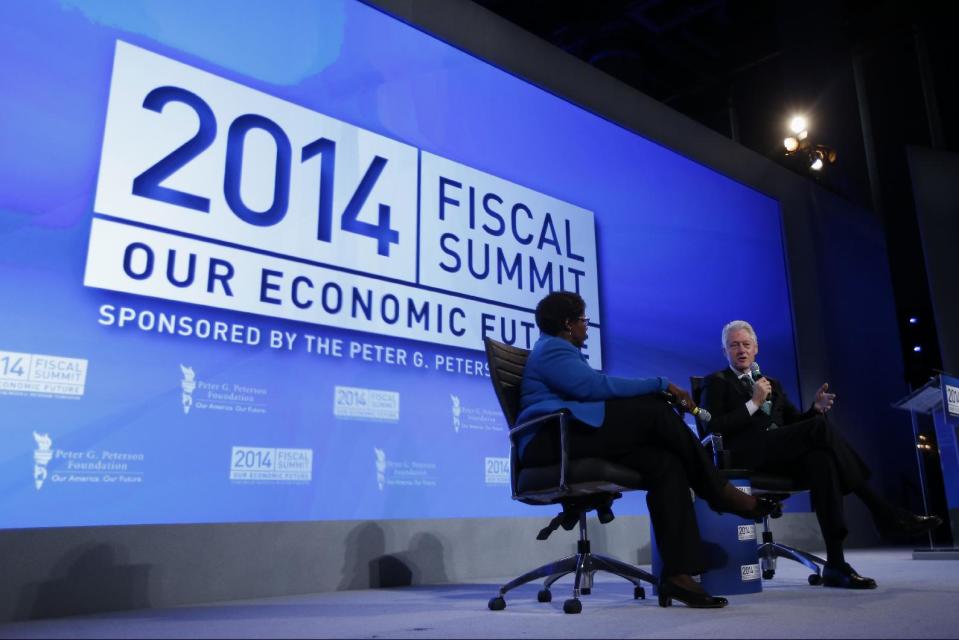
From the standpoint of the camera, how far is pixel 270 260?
3168mm

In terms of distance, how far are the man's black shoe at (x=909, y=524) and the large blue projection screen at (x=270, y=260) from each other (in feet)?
5.69

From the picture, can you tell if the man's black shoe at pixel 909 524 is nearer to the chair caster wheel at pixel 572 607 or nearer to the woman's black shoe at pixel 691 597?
the woman's black shoe at pixel 691 597

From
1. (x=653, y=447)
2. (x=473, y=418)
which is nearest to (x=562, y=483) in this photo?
(x=653, y=447)

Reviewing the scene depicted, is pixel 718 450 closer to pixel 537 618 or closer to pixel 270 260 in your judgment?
pixel 537 618

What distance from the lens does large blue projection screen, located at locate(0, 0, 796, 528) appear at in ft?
8.61

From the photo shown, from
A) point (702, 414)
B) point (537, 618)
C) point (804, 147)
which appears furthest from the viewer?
point (804, 147)

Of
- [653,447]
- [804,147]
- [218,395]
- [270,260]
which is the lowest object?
[653,447]

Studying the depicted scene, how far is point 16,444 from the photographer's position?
8.02ft

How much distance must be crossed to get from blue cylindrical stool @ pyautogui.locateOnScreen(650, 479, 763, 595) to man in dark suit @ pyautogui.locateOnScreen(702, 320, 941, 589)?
0.35 metres

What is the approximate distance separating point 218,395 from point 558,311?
1342mm

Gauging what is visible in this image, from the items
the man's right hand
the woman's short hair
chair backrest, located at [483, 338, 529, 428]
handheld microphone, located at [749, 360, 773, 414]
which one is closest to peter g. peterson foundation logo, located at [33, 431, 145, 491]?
chair backrest, located at [483, 338, 529, 428]

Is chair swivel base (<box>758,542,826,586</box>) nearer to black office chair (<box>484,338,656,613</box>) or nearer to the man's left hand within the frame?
the man's left hand

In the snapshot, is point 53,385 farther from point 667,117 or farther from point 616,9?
point 616,9

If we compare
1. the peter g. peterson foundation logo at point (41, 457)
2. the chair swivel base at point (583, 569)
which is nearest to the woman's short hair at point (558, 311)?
the chair swivel base at point (583, 569)
